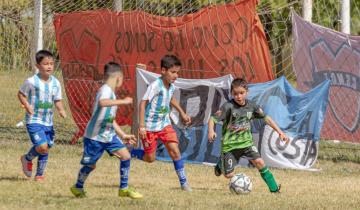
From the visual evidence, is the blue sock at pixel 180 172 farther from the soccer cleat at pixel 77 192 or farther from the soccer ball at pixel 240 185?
the soccer cleat at pixel 77 192

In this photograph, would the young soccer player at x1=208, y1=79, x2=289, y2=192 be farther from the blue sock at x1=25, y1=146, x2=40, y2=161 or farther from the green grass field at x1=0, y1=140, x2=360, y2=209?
the blue sock at x1=25, y1=146, x2=40, y2=161

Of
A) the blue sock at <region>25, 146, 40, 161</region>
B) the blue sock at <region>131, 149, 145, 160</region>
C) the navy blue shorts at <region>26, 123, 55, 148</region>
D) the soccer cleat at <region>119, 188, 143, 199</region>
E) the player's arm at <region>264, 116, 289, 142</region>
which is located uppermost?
the player's arm at <region>264, 116, 289, 142</region>

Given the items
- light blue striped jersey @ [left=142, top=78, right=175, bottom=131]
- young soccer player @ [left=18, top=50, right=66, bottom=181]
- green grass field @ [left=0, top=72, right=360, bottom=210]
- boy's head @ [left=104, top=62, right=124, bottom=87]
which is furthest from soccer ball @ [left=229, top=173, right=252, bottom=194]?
young soccer player @ [left=18, top=50, right=66, bottom=181]

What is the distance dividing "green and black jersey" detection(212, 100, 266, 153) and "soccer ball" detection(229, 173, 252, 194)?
18.1 inches

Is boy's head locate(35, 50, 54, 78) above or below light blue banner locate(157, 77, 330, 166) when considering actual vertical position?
above

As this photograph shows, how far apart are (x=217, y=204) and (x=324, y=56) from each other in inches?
272

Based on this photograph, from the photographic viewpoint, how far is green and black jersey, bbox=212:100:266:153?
35.2ft

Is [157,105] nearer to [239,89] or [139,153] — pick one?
[139,153]

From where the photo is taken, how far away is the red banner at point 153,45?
1445 cm

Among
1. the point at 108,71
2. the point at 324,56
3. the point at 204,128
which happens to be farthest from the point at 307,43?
the point at 108,71

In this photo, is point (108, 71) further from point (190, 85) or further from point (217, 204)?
point (190, 85)

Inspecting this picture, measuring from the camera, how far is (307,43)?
624 inches

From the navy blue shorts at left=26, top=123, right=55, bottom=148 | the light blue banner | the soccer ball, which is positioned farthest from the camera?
the light blue banner

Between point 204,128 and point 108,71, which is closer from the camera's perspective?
point 108,71
